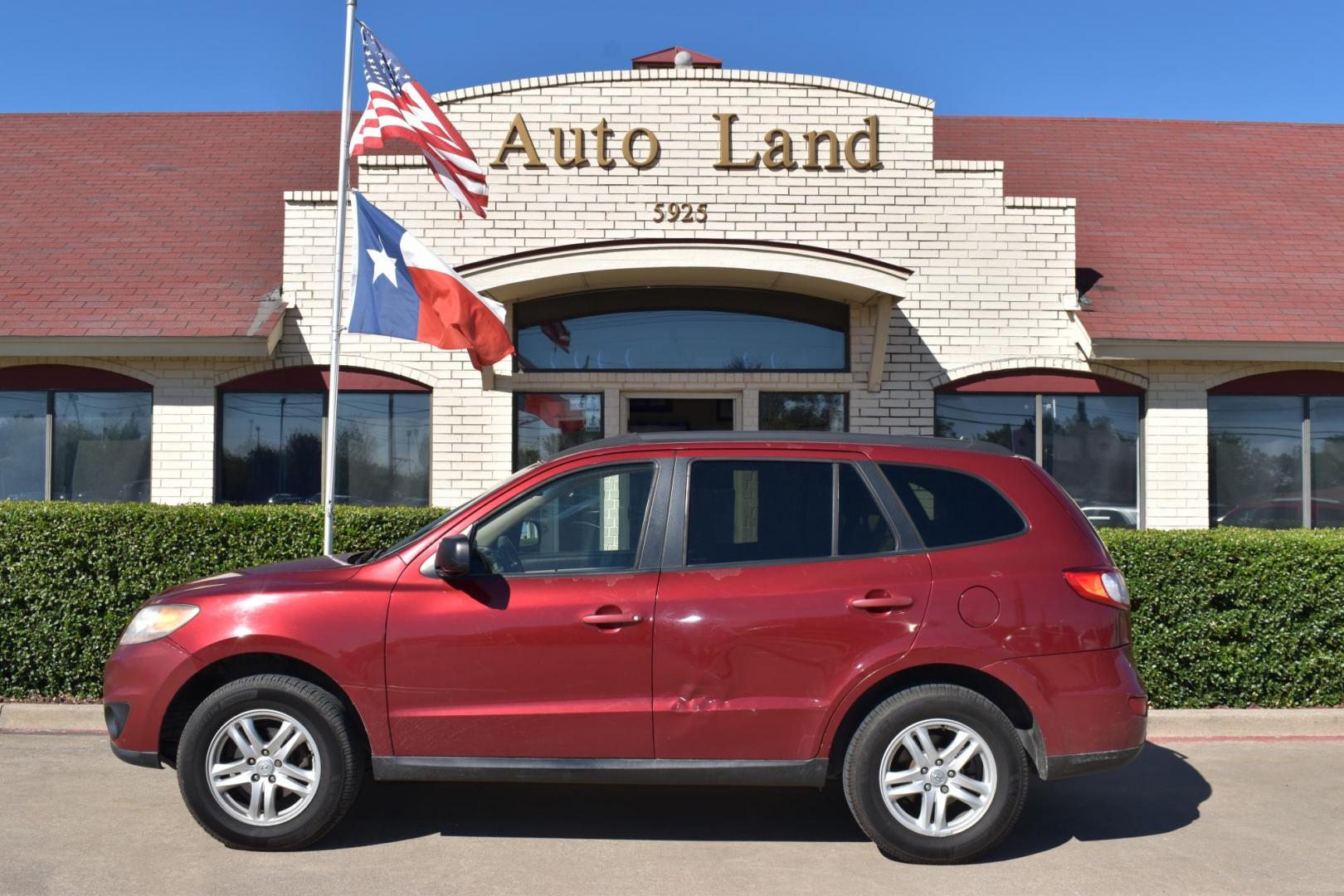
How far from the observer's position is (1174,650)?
8273 mm

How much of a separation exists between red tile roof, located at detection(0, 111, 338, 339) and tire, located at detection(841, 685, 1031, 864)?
736 cm

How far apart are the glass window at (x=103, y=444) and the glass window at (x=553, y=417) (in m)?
3.45

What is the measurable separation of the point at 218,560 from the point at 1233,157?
11.9 metres

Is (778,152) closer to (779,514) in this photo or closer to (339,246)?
(339,246)

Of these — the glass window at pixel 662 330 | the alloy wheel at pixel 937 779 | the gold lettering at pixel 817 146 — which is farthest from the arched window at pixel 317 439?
the alloy wheel at pixel 937 779

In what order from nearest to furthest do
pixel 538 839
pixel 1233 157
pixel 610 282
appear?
pixel 538 839 < pixel 610 282 < pixel 1233 157

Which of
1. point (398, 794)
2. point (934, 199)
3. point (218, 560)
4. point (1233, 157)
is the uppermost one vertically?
point (1233, 157)

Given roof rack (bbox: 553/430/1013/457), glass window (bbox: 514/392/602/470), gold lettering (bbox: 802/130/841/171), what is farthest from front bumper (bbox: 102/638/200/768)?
gold lettering (bbox: 802/130/841/171)

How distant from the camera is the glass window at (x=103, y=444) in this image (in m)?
11.4

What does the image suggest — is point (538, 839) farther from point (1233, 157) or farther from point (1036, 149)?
point (1233, 157)

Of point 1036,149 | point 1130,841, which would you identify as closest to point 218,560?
point 1130,841

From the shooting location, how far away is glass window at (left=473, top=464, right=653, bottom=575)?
220 inches

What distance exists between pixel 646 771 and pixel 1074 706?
6.20ft

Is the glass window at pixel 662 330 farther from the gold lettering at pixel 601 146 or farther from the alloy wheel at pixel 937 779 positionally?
the alloy wheel at pixel 937 779
